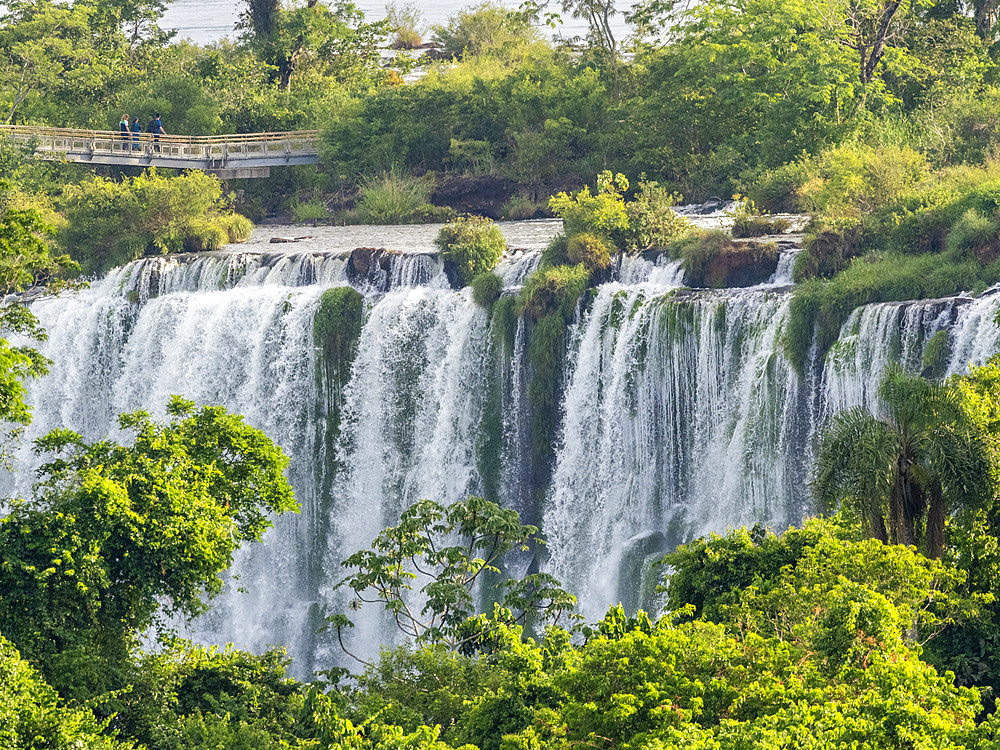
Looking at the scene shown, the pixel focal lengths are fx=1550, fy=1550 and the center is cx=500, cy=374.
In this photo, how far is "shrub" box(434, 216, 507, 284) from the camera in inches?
1391

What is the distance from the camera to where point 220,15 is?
105 m

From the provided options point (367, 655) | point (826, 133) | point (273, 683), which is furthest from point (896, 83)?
point (273, 683)

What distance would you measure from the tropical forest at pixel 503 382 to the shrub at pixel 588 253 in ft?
0.18

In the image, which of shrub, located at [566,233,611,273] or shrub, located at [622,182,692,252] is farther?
shrub, located at [622,182,692,252]

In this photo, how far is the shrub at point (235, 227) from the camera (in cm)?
4303

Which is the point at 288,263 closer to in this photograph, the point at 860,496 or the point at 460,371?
the point at 460,371

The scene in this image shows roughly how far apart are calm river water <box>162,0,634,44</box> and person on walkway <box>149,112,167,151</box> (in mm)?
32551

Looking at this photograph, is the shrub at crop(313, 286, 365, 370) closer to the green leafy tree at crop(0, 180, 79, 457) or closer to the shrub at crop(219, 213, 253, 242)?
the shrub at crop(219, 213, 253, 242)

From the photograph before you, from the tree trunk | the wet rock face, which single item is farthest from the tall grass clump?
the wet rock face

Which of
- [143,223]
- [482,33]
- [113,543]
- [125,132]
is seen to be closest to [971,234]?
[113,543]

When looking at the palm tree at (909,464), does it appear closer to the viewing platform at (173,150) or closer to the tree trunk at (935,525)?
the tree trunk at (935,525)

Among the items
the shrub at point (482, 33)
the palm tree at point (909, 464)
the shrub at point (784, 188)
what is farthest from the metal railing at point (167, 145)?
the palm tree at point (909, 464)

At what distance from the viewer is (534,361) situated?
107 feet

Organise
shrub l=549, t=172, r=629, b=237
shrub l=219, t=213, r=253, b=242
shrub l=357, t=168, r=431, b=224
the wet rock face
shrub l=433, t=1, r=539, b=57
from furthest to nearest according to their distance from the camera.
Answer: shrub l=433, t=1, r=539, b=57, shrub l=357, t=168, r=431, b=224, shrub l=219, t=213, r=253, b=242, the wet rock face, shrub l=549, t=172, r=629, b=237
